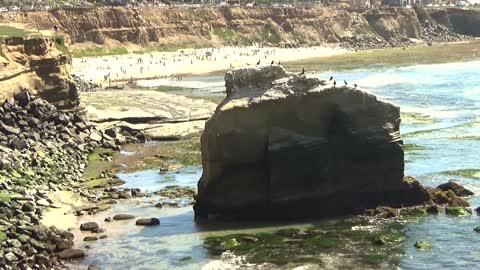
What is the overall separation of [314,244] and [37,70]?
88.1 ft

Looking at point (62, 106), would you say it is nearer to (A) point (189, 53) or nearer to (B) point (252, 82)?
(B) point (252, 82)

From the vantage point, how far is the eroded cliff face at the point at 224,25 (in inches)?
4269

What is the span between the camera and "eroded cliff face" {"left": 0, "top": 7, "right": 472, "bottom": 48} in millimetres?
108438

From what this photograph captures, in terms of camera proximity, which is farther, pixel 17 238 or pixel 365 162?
pixel 365 162

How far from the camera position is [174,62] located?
104 meters

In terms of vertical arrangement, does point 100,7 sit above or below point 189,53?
above

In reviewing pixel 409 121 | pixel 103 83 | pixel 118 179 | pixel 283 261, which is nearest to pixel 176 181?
pixel 118 179

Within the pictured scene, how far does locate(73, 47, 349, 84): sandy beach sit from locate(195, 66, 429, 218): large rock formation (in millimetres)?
53897

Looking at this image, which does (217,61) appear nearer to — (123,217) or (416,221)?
(123,217)

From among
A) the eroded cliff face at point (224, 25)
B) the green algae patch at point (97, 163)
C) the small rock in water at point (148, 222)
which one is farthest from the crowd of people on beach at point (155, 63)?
the small rock in water at point (148, 222)

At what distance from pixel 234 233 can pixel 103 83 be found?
56.5 meters

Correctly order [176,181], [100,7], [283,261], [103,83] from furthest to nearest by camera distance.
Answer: [100,7] → [103,83] → [176,181] → [283,261]

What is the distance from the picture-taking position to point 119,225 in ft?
89.8

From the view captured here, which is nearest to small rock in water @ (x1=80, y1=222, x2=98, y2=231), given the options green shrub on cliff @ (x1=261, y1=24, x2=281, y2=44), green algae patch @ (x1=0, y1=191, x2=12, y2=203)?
green algae patch @ (x1=0, y1=191, x2=12, y2=203)
